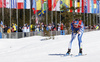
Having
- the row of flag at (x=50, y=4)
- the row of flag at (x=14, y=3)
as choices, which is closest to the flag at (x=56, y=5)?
the row of flag at (x=50, y=4)

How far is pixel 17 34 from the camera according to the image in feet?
83.2

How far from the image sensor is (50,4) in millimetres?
36938

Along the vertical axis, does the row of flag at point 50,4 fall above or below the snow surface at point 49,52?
above

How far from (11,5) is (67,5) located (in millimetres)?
9575

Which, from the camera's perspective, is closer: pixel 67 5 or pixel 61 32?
pixel 61 32

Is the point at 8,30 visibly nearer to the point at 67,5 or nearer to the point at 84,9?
the point at 67,5

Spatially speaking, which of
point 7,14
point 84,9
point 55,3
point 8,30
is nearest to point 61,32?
point 8,30

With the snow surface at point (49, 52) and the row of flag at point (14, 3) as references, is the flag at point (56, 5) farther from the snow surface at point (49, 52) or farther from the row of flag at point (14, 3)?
the snow surface at point (49, 52)

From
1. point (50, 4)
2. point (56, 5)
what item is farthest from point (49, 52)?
point (56, 5)

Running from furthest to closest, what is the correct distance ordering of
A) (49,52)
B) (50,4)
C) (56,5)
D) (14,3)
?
(56,5) < (50,4) < (14,3) < (49,52)

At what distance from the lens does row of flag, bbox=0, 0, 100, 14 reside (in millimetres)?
32625

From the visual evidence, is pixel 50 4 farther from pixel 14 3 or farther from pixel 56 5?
pixel 14 3

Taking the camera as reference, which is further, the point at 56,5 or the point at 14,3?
the point at 56,5

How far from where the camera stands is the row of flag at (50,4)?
107ft
